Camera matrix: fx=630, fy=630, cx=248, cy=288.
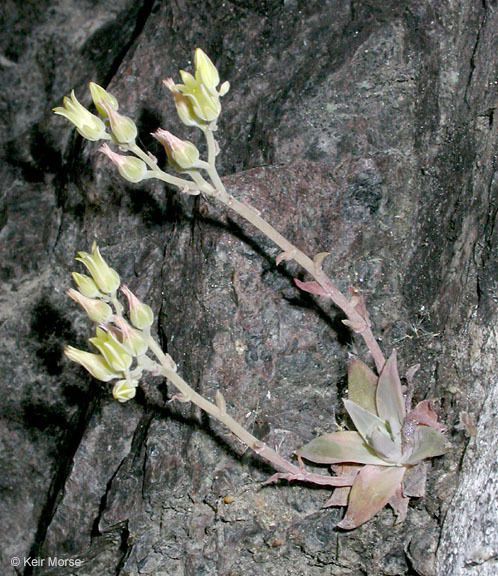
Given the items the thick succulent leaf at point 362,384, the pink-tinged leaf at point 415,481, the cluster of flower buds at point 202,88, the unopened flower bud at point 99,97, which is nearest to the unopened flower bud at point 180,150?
the cluster of flower buds at point 202,88

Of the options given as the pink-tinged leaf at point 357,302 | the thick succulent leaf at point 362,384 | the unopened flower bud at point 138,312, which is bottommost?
the thick succulent leaf at point 362,384

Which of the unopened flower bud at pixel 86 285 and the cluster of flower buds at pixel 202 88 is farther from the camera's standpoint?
the unopened flower bud at pixel 86 285

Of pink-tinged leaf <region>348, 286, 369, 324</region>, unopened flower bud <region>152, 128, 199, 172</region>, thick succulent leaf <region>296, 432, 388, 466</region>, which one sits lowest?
thick succulent leaf <region>296, 432, 388, 466</region>

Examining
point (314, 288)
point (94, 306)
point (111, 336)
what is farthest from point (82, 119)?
point (314, 288)

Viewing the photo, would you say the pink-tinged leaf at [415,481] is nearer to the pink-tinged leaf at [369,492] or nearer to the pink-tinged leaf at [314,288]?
the pink-tinged leaf at [369,492]

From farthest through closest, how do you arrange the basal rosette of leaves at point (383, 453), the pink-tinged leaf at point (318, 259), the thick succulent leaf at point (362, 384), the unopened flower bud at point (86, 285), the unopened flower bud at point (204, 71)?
the thick succulent leaf at point (362, 384)
the basal rosette of leaves at point (383, 453)
the pink-tinged leaf at point (318, 259)
the unopened flower bud at point (86, 285)
the unopened flower bud at point (204, 71)

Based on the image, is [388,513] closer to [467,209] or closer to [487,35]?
[467,209]

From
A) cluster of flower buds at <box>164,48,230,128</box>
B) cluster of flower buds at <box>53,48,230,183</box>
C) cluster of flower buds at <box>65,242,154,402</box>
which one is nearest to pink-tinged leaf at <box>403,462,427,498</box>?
cluster of flower buds at <box>65,242,154,402</box>

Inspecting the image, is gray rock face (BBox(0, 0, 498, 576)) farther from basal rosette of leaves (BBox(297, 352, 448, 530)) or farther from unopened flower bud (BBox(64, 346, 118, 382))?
unopened flower bud (BBox(64, 346, 118, 382))

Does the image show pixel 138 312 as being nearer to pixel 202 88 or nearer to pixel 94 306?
pixel 94 306
